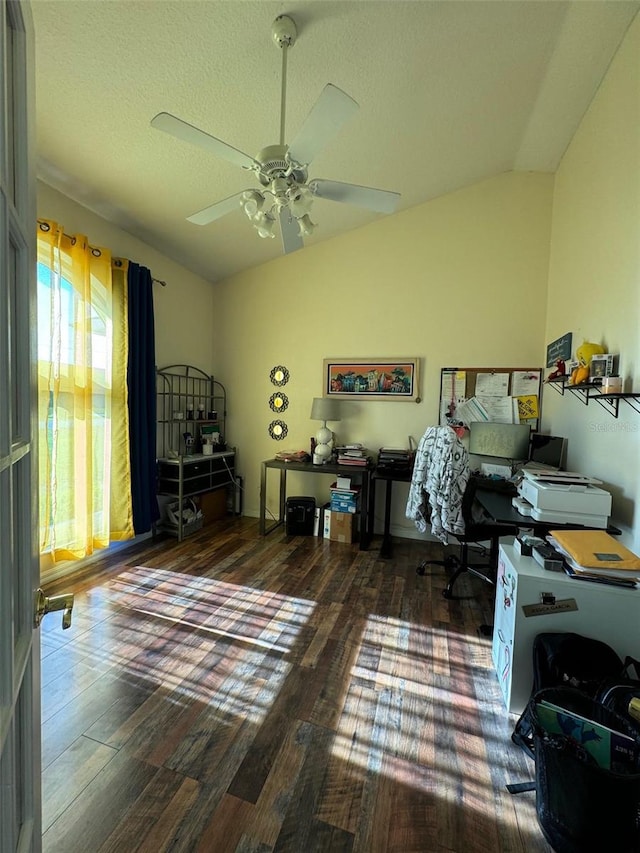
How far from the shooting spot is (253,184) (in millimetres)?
2576

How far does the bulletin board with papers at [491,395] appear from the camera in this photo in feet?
10.6

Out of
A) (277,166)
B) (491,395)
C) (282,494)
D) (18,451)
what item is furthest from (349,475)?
(18,451)

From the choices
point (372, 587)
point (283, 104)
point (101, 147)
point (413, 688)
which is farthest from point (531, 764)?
point (101, 147)

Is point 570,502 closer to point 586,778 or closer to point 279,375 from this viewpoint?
point 586,778

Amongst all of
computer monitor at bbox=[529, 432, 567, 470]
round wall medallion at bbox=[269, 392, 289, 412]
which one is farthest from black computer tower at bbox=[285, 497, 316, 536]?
computer monitor at bbox=[529, 432, 567, 470]

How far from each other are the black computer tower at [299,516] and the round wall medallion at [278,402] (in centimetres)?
102

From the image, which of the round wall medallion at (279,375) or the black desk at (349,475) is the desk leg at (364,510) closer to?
the black desk at (349,475)

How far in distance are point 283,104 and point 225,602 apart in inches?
112

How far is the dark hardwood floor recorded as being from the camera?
1.12m

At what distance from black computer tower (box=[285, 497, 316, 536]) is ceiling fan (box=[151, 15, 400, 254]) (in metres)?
2.50

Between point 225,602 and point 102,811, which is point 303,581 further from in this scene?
point 102,811

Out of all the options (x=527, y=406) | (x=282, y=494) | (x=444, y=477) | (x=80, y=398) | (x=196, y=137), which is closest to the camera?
(x=196, y=137)

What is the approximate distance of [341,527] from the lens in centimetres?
351

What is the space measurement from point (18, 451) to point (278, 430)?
3.42 metres
